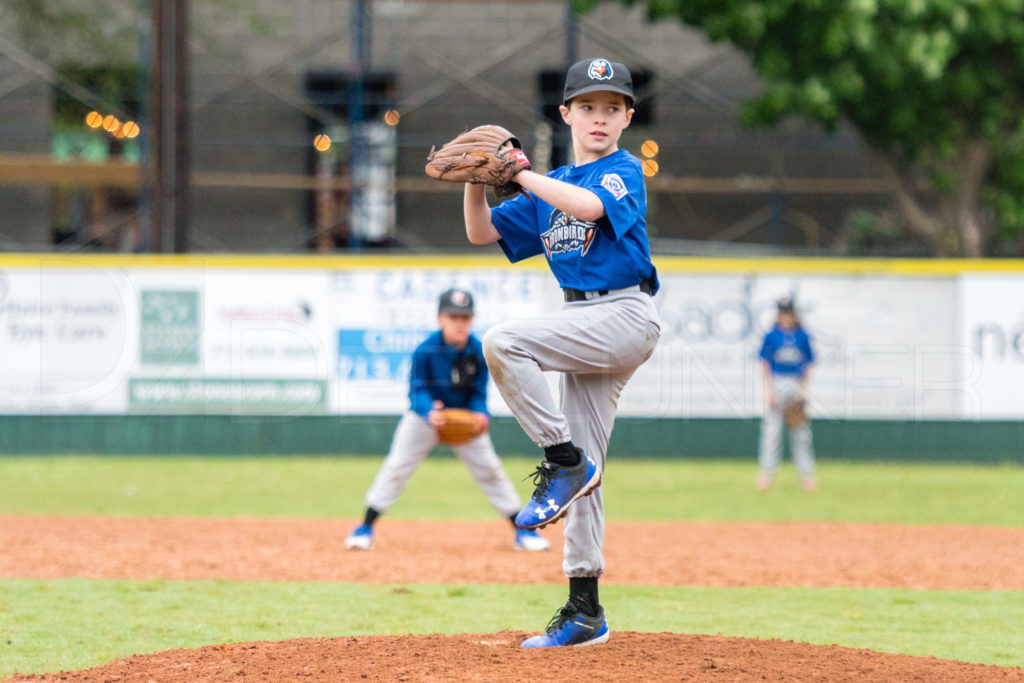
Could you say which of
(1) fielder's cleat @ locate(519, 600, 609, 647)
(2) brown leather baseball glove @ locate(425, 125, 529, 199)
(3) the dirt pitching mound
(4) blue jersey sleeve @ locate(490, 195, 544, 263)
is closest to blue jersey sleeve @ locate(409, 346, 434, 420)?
(3) the dirt pitching mound

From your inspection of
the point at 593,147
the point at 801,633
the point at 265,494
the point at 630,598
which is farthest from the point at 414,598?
the point at 265,494

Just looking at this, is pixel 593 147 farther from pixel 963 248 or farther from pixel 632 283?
pixel 963 248

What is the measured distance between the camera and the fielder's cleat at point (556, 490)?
4.65m

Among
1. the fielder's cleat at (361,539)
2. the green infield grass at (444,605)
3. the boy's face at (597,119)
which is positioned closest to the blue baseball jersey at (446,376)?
the fielder's cleat at (361,539)

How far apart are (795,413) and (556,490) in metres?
9.11

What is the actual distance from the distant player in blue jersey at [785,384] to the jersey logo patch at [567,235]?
8.81 m

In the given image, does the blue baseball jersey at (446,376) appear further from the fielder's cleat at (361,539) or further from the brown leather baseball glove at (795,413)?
the brown leather baseball glove at (795,413)

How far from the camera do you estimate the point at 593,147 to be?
4988 millimetres

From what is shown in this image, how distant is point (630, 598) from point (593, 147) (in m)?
3.40

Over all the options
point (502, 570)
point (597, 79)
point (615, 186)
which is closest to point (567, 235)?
point (615, 186)

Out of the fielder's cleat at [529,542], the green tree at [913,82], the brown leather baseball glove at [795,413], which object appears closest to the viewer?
the fielder's cleat at [529,542]

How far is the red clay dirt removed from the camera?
475 centimetres

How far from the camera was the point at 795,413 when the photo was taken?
13.4 m

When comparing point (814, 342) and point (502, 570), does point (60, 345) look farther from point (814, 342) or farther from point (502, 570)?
point (814, 342)
